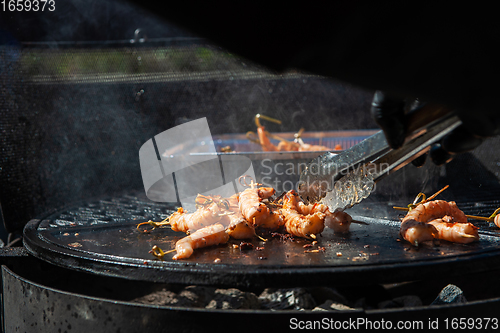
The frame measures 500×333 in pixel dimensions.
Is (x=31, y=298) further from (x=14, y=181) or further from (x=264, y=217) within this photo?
(x=14, y=181)

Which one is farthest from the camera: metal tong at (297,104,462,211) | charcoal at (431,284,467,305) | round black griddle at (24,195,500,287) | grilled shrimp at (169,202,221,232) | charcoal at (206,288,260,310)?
grilled shrimp at (169,202,221,232)

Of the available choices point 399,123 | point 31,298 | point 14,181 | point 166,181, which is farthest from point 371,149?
point 14,181

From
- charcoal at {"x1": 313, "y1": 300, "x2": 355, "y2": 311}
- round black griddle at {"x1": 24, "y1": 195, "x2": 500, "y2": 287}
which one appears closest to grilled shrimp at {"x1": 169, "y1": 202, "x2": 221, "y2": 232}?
round black griddle at {"x1": 24, "y1": 195, "x2": 500, "y2": 287}

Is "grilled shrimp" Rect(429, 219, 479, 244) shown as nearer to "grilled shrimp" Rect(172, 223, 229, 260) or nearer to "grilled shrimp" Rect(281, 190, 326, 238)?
"grilled shrimp" Rect(281, 190, 326, 238)

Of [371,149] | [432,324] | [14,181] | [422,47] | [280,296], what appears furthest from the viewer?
[14,181]

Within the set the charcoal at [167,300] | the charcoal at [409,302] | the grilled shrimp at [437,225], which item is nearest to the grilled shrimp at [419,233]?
the grilled shrimp at [437,225]

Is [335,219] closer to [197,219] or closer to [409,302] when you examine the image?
[409,302]
